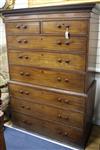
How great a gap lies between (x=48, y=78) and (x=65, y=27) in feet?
2.03

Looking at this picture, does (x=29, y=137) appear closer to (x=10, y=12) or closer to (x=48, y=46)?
(x=48, y=46)

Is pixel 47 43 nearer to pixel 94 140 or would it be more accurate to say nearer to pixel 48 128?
pixel 48 128

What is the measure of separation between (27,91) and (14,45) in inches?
23.8

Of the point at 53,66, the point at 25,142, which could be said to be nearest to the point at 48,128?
the point at 25,142

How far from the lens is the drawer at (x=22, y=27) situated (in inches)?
77.9

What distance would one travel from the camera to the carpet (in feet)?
7.21

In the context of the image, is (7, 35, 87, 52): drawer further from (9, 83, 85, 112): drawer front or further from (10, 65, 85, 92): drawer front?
(9, 83, 85, 112): drawer front

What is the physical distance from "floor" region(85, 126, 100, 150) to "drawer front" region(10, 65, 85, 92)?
806mm

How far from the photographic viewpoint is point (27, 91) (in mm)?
2262

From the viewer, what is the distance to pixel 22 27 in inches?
81.0

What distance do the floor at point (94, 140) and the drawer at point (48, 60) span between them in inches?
40.9

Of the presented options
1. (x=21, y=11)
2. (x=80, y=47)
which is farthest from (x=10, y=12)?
(x=80, y=47)

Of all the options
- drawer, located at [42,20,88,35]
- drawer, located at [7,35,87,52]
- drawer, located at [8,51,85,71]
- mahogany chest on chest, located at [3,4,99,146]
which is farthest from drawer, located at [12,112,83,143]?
drawer, located at [42,20,88,35]

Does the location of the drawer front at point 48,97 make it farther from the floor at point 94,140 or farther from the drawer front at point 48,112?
the floor at point 94,140
